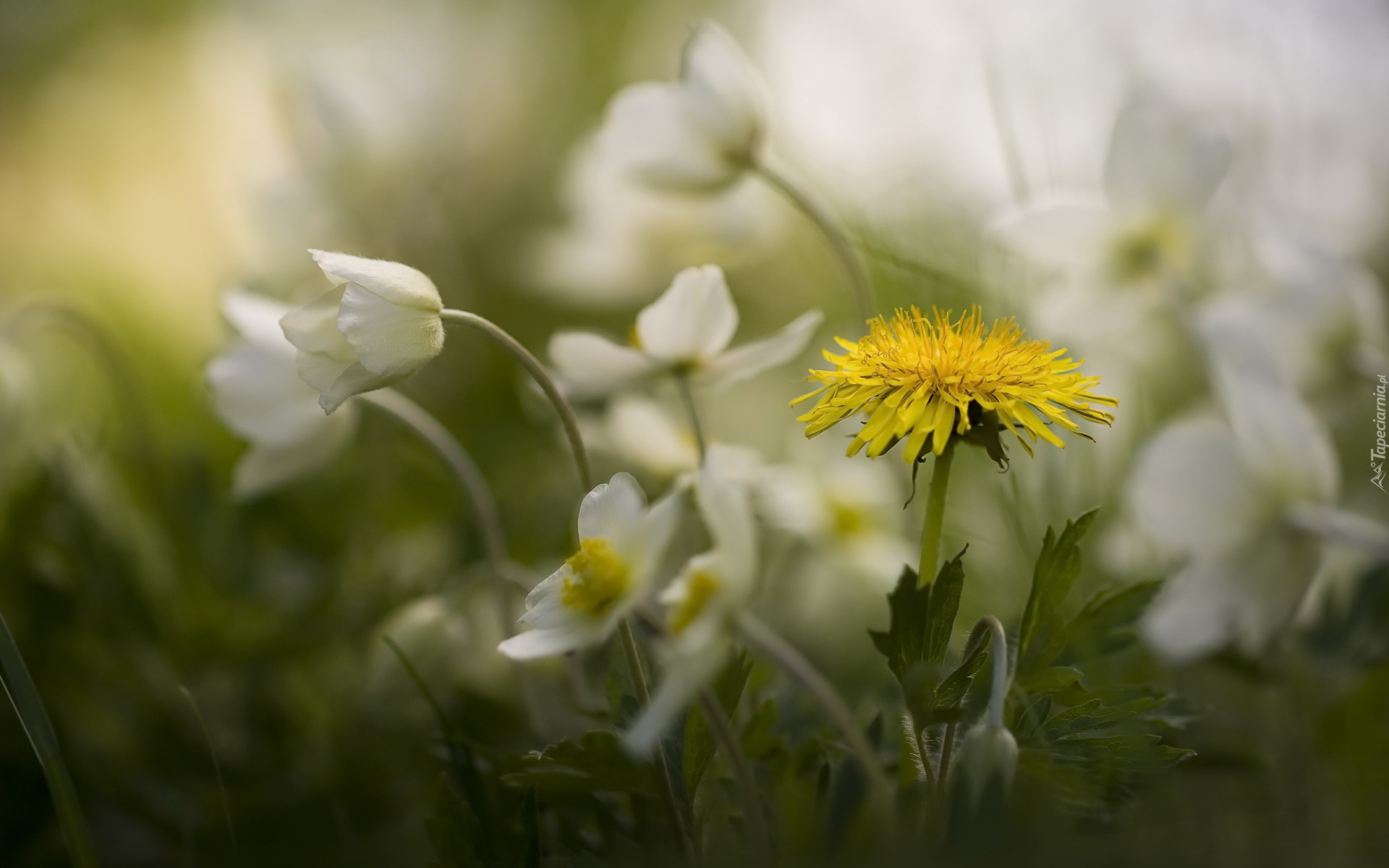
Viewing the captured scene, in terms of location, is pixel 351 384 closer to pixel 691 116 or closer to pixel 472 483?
pixel 472 483

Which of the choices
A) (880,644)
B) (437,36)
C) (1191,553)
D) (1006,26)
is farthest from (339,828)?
(437,36)

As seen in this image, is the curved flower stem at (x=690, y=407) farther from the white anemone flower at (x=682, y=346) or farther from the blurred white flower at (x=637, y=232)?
the blurred white flower at (x=637, y=232)

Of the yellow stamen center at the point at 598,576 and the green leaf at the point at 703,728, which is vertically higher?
the yellow stamen center at the point at 598,576

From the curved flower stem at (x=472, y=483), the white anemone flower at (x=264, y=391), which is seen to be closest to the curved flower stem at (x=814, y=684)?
the curved flower stem at (x=472, y=483)

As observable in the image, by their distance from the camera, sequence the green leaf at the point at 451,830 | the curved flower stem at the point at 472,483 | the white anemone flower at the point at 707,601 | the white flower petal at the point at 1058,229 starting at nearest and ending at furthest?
1. the white anemone flower at the point at 707,601
2. the green leaf at the point at 451,830
3. the curved flower stem at the point at 472,483
4. the white flower petal at the point at 1058,229

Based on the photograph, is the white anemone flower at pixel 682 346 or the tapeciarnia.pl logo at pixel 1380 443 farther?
the tapeciarnia.pl logo at pixel 1380 443

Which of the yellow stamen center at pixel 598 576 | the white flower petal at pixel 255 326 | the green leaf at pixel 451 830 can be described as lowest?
the green leaf at pixel 451 830

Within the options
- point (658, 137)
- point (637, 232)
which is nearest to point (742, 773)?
point (658, 137)

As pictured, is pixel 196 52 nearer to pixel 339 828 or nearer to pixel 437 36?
pixel 437 36

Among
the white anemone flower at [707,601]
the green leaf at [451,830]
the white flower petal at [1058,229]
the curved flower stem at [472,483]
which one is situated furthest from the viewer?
the white flower petal at [1058,229]
